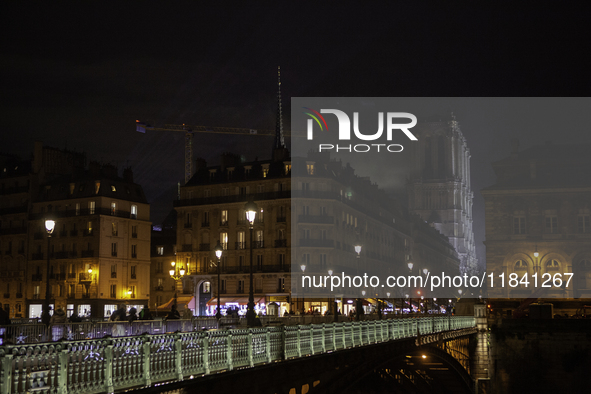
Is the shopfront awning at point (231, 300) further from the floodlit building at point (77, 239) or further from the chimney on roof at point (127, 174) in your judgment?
the chimney on roof at point (127, 174)

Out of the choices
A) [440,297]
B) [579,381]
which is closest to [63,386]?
[579,381]

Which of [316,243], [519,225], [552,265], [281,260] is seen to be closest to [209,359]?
[281,260]

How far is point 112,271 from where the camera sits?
77188 mm

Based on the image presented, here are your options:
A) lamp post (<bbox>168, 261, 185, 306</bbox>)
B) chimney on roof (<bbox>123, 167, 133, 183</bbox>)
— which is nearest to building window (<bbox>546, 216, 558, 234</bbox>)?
lamp post (<bbox>168, 261, 185, 306</bbox>)

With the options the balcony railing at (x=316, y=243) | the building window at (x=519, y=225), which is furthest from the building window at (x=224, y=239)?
the building window at (x=519, y=225)

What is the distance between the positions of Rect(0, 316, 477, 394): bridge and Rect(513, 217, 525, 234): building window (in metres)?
67.9

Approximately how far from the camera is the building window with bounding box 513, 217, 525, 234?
9744cm

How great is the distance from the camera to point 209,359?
15.6 metres

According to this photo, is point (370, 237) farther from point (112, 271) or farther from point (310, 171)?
point (112, 271)

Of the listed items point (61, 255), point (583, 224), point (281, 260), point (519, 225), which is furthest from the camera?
point (519, 225)

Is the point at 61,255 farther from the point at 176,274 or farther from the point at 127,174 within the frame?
the point at 176,274

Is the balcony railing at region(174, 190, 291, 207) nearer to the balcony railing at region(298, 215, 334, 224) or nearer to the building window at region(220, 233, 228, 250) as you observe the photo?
the balcony railing at region(298, 215, 334, 224)

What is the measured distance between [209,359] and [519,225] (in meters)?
87.9

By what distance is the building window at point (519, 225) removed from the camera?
9744 cm
